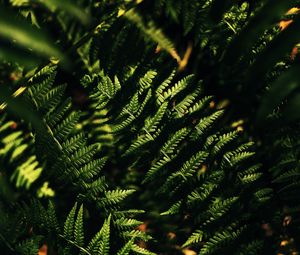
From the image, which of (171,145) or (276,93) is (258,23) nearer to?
(276,93)

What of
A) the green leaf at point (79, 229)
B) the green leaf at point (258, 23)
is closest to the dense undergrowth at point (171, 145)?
the green leaf at point (79, 229)

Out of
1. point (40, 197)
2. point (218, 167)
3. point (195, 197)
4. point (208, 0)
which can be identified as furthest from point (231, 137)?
point (40, 197)

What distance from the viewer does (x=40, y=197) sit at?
64.2 inches

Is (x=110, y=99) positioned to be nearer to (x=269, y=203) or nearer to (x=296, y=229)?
(x=269, y=203)

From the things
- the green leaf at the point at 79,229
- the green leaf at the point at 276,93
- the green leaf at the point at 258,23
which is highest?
the green leaf at the point at 258,23

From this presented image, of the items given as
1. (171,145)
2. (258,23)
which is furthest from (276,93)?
(171,145)

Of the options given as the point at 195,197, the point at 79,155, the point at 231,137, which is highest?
the point at 231,137

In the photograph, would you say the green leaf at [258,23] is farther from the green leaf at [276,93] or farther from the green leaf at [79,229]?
the green leaf at [79,229]

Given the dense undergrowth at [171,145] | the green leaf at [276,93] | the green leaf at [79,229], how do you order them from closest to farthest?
the green leaf at [276,93] < the green leaf at [79,229] < the dense undergrowth at [171,145]

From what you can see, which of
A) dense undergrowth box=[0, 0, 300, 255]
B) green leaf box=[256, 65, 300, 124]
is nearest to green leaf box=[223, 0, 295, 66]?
green leaf box=[256, 65, 300, 124]

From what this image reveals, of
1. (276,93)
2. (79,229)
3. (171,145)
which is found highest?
(276,93)

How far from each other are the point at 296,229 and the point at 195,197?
376 mm

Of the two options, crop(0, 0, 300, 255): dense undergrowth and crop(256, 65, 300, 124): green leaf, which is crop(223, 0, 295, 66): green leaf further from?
crop(0, 0, 300, 255): dense undergrowth

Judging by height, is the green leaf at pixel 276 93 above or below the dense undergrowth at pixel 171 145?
above
